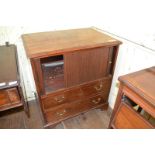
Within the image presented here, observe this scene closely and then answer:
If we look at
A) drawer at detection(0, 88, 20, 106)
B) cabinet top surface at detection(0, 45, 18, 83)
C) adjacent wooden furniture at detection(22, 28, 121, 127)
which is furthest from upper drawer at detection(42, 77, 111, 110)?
cabinet top surface at detection(0, 45, 18, 83)

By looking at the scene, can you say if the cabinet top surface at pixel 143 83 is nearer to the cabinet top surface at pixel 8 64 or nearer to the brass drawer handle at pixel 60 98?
the brass drawer handle at pixel 60 98

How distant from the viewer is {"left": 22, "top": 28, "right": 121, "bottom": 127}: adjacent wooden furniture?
1.09 meters

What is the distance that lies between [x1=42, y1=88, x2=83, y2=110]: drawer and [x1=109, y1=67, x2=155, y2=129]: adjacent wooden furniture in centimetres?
44

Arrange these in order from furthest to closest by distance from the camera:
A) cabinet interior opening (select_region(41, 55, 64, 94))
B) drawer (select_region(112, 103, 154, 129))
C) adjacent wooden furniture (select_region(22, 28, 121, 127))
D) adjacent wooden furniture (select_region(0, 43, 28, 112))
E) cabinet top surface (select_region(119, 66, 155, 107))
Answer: cabinet interior opening (select_region(41, 55, 64, 94)) → adjacent wooden furniture (select_region(22, 28, 121, 127)) → adjacent wooden furniture (select_region(0, 43, 28, 112)) → drawer (select_region(112, 103, 154, 129)) → cabinet top surface (select_region(119, 66, 155, 107))

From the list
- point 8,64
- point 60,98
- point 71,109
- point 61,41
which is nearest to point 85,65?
point 61,41

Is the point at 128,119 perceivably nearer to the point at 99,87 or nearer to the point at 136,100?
the point at 136,100

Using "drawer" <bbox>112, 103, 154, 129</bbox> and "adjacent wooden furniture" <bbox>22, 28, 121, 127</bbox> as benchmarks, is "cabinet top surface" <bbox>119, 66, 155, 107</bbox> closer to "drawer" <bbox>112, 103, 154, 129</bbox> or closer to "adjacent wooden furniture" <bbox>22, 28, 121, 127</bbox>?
"drawer" <bbox>112, 103, 154, 129</bbox>

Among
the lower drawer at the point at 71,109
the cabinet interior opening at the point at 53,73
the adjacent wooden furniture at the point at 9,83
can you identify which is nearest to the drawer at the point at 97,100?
the lower drawer at the point at 71,109

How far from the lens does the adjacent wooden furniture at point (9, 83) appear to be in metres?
0.97

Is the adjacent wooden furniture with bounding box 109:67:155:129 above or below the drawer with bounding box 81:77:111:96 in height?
above

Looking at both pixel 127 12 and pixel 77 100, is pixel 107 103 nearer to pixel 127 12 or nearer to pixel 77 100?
pixel 77 100

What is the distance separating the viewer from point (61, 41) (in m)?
1.20

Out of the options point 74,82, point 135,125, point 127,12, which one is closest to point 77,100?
point 74,82
